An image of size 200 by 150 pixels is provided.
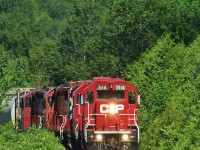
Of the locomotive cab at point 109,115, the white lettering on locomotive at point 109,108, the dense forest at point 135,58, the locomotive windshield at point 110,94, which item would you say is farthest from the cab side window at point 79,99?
the dense forest at point 135,58

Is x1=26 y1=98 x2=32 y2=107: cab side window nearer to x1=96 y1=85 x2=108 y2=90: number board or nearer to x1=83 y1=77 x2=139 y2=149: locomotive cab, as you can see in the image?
x1=83 y1=77 x2=139 y2=149: locomotive cab

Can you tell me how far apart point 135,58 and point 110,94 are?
1540 inches

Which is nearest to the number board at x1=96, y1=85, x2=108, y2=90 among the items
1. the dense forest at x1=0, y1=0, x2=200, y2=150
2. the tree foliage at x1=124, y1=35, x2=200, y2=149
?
the dense forest at x1=0, y1=0, x2=200, y2=150

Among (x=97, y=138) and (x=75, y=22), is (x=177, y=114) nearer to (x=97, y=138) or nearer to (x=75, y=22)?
(x=97, y=138)

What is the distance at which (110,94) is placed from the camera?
38844mm

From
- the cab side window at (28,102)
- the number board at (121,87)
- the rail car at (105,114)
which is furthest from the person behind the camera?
the cab side window at (28,102)

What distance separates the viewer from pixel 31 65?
382 feet

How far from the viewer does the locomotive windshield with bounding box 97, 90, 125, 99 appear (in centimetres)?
3869

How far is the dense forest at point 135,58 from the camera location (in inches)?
1507

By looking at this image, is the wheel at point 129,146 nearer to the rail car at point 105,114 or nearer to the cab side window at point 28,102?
the rail car at point 105,114

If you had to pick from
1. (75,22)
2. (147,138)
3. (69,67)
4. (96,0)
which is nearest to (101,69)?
(69,67)

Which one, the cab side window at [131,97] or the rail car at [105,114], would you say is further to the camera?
the cab side window at [131,97]

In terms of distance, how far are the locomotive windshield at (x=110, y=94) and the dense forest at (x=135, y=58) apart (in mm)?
2709

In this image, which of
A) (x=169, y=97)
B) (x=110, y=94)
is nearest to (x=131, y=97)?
(x=110, y=94)
